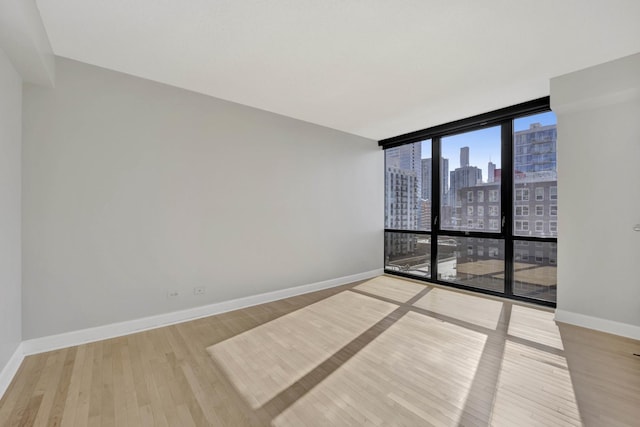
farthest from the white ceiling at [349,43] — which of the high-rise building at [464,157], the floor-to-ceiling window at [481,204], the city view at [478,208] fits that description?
the high-rise building at [464,157]

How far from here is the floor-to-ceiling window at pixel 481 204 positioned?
145 inches

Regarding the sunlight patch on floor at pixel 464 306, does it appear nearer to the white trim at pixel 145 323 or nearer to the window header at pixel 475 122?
the white trim at pixel 145 323

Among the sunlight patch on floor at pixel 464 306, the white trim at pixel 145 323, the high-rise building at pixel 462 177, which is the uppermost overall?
the high-rise building at pixel 462 177

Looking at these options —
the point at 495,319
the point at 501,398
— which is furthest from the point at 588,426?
the point at 495,319

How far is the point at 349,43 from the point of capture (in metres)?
2.40

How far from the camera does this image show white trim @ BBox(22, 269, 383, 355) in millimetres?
2506

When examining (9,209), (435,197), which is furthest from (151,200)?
(435,197)

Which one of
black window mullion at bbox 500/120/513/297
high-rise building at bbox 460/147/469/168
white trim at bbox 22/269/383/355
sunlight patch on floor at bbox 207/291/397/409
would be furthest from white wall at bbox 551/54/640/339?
white trim at bbox 22/269/383/355

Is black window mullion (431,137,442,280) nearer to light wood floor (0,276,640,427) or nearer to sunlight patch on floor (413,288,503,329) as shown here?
sunlight patch on floor (413,288,503,329)

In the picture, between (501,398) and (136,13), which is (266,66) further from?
(501,398)

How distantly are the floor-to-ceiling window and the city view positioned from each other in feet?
0.04

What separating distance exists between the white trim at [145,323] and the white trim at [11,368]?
10 cm

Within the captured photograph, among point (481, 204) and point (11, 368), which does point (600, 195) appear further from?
point (11, 368)

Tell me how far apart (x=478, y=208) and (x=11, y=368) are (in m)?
5.56
